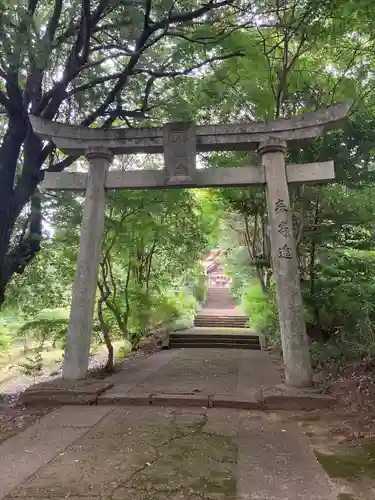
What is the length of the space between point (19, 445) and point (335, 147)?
7.65m

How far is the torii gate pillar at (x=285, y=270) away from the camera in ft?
19.6

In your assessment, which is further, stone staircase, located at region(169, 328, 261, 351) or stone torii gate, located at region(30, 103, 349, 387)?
stone staircase, located at region(169, 328, 261, 351)

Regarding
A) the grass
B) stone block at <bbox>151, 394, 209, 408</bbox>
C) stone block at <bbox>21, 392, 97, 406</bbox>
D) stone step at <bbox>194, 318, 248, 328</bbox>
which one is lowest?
the grass

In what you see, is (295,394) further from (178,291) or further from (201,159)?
(178,291)

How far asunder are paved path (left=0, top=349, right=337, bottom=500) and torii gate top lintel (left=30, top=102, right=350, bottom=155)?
433 centimetres

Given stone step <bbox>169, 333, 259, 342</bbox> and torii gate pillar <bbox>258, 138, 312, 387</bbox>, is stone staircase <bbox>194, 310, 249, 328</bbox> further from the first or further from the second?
torii gate pillar <bbox>258, 138, 312, 387</bbox>

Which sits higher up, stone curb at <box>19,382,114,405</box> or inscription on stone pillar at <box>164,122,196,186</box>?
inscription on stone pillar at <box>164,122,196,186</box>

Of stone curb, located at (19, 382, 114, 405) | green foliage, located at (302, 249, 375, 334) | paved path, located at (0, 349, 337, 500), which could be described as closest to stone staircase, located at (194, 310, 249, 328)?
green foliage, located at (302, 249, 375, 334)

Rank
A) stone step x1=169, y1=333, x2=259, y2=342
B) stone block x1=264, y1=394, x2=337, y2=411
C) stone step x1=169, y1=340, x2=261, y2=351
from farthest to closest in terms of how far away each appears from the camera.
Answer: stone step x1=169, y1=333, x2=259, y2=342 → stone step x1=169, y1=340, x2=261, y2=351 → stone block x1=264, y1=394, x2=337, y2=411

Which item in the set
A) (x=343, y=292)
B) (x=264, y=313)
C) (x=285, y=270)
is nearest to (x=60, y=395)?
(x=285, y=270)

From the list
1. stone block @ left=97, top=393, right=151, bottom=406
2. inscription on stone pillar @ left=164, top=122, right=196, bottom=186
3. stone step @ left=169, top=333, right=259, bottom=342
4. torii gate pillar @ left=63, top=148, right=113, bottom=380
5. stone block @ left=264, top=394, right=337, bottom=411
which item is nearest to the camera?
stone block @ left=264, top=394, right=337, bottom=411

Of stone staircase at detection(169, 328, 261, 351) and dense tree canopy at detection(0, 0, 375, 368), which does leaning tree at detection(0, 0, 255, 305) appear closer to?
dense tree canopy at detection(0, 0, 375, 368)

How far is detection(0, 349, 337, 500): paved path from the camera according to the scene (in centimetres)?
303

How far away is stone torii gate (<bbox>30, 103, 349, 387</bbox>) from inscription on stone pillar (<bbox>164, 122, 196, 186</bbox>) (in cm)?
2
